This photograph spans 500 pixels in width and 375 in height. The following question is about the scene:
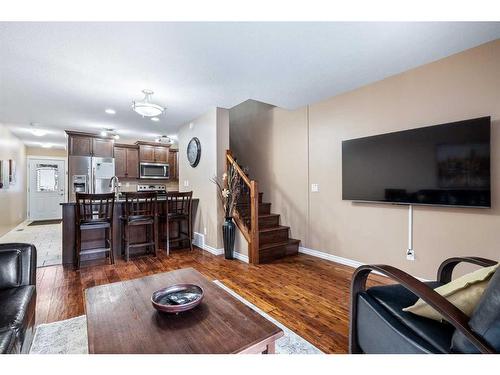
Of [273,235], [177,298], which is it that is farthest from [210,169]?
[177,298]

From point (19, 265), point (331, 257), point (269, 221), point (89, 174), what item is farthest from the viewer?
point (89, 174)

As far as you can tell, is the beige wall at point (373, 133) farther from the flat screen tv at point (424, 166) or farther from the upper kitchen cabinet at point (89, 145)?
the upper kitchen cabinet at point (89, 145)

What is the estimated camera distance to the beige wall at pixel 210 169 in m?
4.05

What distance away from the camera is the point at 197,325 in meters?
1.18

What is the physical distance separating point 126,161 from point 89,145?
897 mm

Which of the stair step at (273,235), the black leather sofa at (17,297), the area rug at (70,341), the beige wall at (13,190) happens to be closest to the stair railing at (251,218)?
the stair step at (273,235)

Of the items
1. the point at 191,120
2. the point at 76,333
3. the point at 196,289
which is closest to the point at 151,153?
the point at 191,120

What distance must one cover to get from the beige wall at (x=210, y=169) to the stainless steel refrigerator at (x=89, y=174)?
2.72 meters

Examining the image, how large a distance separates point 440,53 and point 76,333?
403cm

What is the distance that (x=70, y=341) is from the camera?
169cm

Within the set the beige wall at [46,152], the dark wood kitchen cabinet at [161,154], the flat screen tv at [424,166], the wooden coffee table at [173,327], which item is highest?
the beige wall at [46,152]

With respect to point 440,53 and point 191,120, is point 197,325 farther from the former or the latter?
point 191,120

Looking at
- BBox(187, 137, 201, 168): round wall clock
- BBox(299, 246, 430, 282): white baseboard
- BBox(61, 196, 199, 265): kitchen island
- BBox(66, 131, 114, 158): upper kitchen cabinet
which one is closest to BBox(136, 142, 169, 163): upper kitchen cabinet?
BBox(66, 131, 114, 158): upper kitchen cabinet

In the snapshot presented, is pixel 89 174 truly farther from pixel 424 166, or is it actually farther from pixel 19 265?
pixel 424 166
